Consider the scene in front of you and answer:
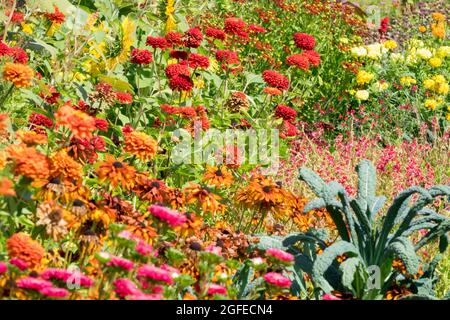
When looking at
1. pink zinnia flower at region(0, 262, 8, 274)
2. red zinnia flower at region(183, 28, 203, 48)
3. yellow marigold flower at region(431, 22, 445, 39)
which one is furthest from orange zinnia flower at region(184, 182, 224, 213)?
yellow marigold flower at region(431, 22, 445, 39)

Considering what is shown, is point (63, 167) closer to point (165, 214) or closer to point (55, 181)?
point (55, 181)

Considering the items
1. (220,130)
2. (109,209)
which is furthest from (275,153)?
(109,209)

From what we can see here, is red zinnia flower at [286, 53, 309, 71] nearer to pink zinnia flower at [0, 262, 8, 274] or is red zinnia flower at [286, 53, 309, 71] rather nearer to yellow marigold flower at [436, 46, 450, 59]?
yellow marigold flower at [436, 46, 450, 59]

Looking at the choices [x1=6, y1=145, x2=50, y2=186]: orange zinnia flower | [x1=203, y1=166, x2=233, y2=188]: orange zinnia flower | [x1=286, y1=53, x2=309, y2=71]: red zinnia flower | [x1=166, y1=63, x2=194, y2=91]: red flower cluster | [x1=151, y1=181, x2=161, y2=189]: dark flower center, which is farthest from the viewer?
[x1=286, y1=53, x2=309, y2=71]: red zinnia flower

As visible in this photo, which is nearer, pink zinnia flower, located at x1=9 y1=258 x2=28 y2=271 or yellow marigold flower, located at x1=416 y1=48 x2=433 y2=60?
pink zinnia flower, located at x1=9 y1=258 x2=28 y2=271

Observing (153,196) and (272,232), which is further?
→ (272,232)

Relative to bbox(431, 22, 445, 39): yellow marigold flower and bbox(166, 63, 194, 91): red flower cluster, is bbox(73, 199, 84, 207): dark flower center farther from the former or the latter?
bbox(431, 22, 445, 39): yellow marigold flower

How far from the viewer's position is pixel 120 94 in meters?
4.31

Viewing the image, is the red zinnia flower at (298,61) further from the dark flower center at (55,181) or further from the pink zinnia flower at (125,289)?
the pink zinnia flower at (125,289)

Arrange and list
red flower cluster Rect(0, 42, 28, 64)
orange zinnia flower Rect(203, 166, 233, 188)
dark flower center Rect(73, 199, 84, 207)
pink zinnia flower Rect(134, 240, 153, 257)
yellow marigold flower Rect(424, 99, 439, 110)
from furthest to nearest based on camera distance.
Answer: yellow marigold flower Rect(424, 99, 439, 110) → red flower cluster Rect(0, 42, 28, 64) → orange zinnia flower Rect(203, 166, 233, 188) → dark flower center Rect(73, 199, 84, 207) → pink zinnia flower Rect(134, 240, 153, 257)

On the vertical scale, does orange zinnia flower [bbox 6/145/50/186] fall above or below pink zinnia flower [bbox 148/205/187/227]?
above

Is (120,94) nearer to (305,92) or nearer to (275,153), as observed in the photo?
(275,153)

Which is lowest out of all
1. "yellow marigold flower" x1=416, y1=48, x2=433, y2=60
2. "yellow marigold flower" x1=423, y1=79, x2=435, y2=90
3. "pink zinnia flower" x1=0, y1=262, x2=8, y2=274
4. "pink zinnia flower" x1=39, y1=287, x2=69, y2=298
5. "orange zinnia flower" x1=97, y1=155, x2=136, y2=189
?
"pink zinnia flower" x1=39, y1=287, x2=69, y2=298
